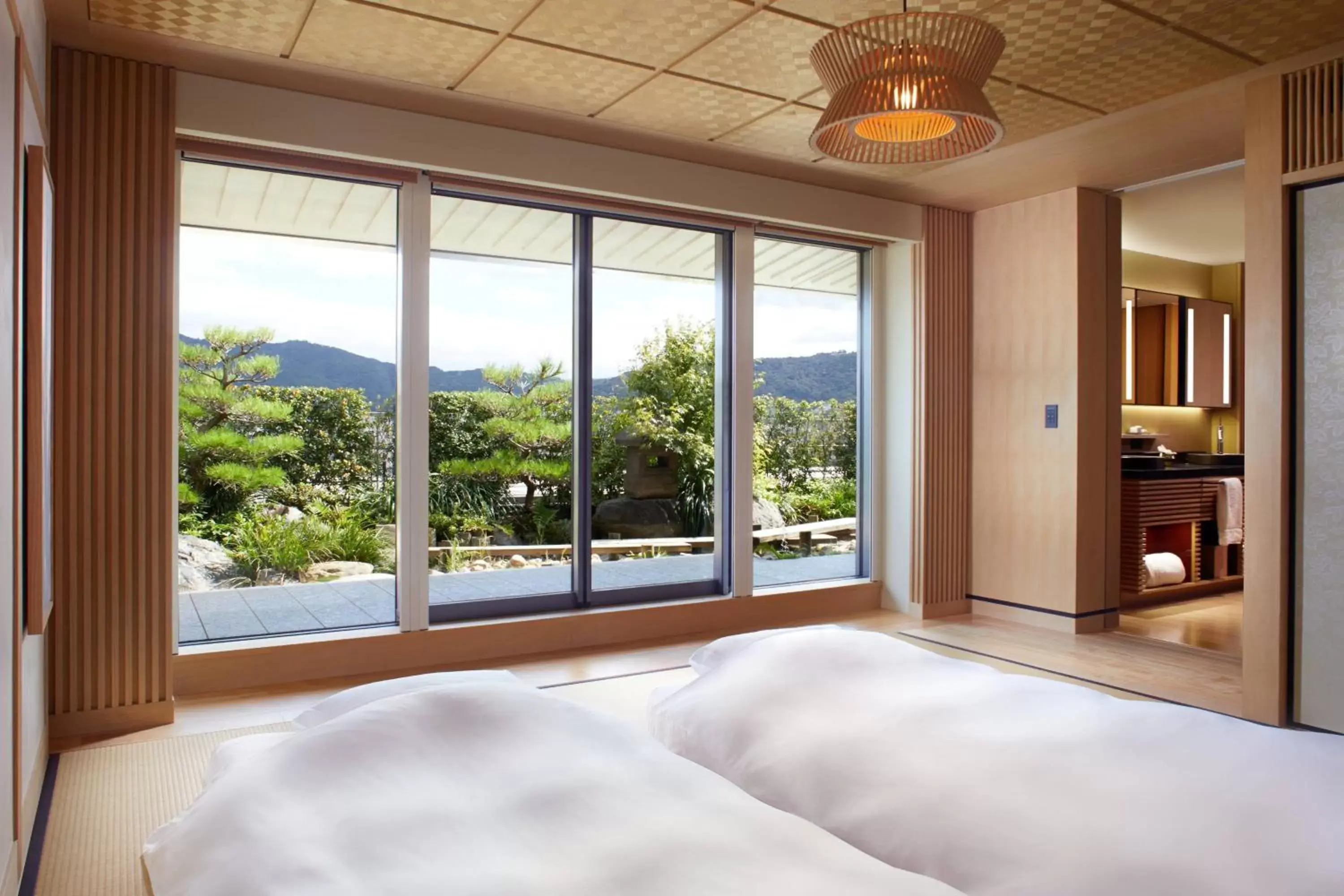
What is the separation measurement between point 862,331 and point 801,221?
3.46ft

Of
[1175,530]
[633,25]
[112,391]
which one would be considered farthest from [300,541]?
[1175,530]

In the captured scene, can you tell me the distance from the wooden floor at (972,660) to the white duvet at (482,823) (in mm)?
1956

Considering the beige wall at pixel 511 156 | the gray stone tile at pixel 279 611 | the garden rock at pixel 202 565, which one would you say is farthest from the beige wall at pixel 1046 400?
the garden rock at pixel 202 565

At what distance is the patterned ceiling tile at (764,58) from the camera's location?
341cm

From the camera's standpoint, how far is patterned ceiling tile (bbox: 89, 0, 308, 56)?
3.17 metres

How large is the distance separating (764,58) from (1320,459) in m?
2.80

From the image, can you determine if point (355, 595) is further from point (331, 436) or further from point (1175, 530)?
point (1175, 530)

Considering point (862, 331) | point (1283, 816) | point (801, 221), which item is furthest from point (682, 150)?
point (1283, 816)

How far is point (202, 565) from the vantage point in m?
4.07

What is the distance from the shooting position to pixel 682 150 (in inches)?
194

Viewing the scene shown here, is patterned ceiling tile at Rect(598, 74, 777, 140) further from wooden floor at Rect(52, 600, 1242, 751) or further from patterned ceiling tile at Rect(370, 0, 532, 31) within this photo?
wooden floor at Rect(52, 600, 1242, 751)

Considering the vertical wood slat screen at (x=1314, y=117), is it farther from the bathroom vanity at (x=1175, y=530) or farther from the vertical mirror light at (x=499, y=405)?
the vertical mirror light at (x=499, y=405)

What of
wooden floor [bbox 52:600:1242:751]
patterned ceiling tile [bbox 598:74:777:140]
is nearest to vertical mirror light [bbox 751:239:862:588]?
wooden floor [bbox 52:600:1242:751]

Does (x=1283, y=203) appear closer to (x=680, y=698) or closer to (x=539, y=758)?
(x=680, y=698)
